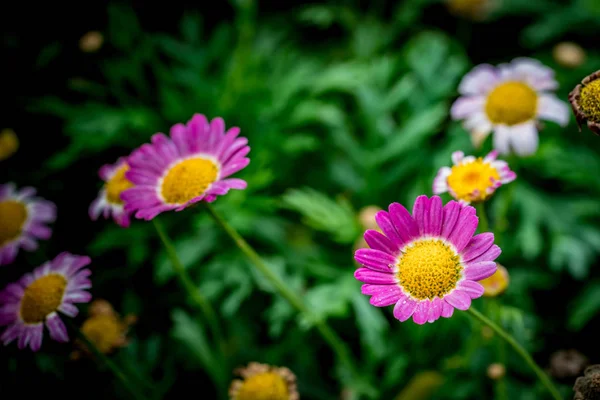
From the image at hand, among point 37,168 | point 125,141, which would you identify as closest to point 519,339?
point 125,141

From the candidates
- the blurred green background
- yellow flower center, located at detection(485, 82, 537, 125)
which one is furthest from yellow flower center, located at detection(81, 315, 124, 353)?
yellow flower center, located at detection(485, 82, 537, 125)

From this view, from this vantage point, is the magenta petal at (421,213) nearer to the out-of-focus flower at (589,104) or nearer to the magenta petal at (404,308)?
the magenta petal at (404,308)

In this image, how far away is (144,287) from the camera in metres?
2.08

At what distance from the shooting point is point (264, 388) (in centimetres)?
125

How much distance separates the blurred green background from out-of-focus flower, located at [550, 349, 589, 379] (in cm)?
4

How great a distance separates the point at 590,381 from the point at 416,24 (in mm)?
2426

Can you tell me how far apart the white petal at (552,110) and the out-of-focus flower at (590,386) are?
2.52 ft

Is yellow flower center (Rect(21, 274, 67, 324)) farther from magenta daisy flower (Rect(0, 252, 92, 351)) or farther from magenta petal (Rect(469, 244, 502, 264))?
magenta petal (Rect(469, 244, 502, 264))

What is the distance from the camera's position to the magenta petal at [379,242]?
3.01 feet

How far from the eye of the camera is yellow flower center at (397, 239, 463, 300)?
90 centimetres

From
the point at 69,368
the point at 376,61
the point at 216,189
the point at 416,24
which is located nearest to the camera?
the point at 216,189

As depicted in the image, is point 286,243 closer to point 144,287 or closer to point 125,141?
point 144,287

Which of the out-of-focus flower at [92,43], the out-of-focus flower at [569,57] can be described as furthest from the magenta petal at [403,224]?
the out-of-focus flower at [92,43]

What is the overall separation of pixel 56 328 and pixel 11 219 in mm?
620
